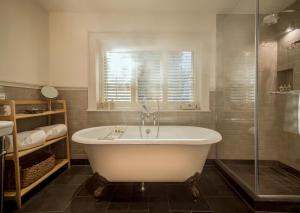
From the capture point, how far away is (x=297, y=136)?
7.32 ft

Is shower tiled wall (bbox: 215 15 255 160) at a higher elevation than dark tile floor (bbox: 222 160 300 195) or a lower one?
higher

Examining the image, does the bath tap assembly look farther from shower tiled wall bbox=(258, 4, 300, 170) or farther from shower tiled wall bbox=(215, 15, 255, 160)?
shower tiled wall bbox=(258, 4, 300, 170)

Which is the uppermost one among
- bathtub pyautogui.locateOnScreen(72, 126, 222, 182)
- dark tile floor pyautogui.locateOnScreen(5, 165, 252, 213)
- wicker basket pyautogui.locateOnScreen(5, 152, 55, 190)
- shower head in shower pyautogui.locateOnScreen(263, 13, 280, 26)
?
shower head in shower pyautogui.locateOnScreen(263, 13, 280, 26)

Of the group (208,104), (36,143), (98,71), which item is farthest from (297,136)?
(36,143)

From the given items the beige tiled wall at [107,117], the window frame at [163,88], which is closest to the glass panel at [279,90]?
the beige tiled wall at [107,117]

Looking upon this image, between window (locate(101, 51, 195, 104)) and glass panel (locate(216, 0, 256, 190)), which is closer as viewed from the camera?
glass panel (locate(216, 0, 256, 190))

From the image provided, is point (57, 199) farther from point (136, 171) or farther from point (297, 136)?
point (297, 136)

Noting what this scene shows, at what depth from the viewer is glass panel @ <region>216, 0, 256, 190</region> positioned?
2.14m

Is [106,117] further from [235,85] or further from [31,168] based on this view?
[235,85]

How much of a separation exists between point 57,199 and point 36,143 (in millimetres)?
597

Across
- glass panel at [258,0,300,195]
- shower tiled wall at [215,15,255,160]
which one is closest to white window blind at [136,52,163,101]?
shower tiled wall at [215,15,255,160]

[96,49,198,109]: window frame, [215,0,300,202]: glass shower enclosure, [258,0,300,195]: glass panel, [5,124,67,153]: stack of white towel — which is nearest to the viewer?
[5,124,67,153]: stack of white towel

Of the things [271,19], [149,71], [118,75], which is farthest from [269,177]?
[118,75]

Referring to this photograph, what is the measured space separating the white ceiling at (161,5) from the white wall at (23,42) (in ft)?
0.89
